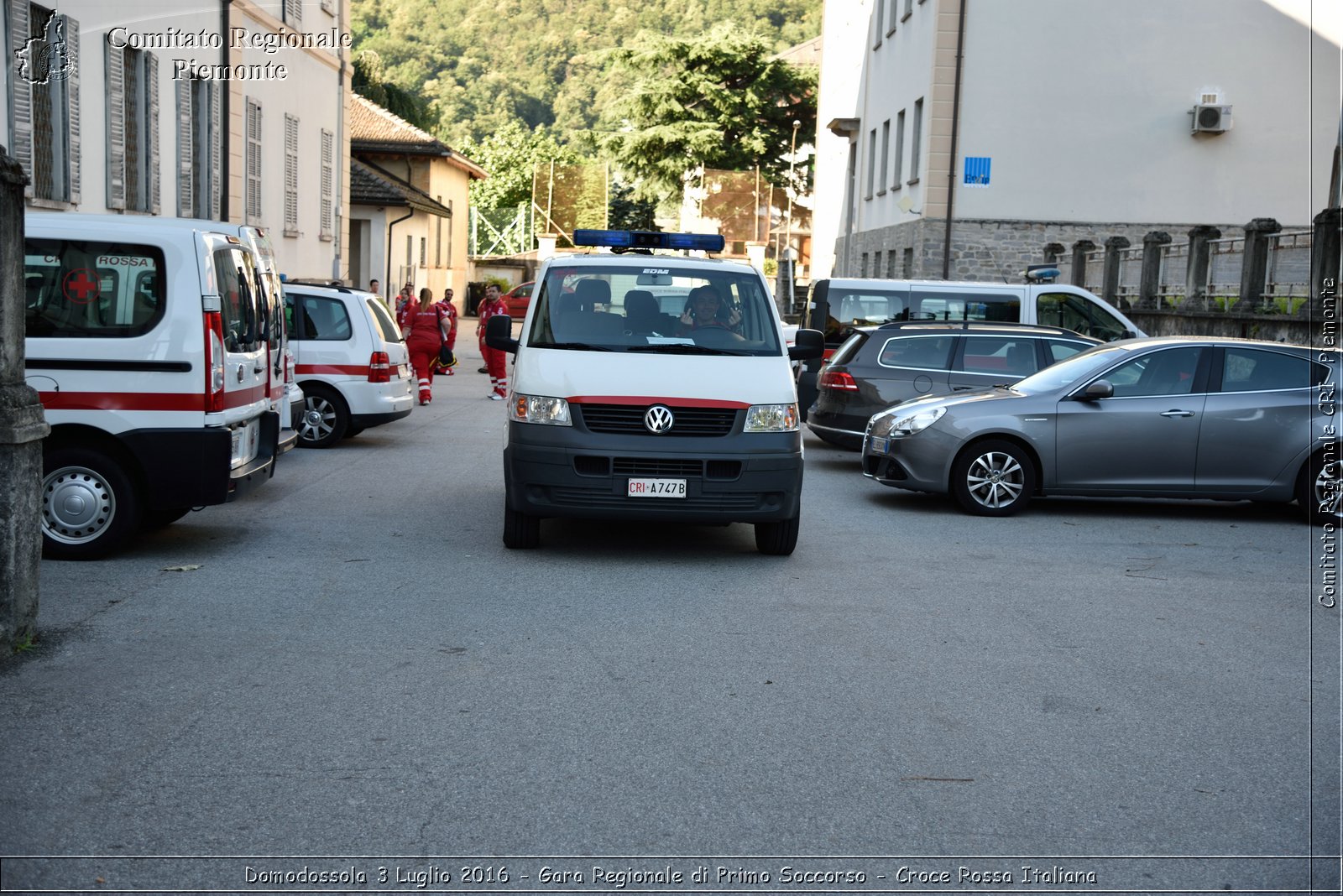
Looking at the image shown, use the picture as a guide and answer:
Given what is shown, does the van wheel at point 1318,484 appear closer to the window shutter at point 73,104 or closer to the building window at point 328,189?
the window shutter at point 73,104

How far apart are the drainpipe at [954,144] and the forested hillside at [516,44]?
253 ft

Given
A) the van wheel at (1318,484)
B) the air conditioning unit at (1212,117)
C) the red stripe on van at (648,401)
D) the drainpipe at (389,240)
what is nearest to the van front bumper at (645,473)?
the red stripe on van at (648,401)

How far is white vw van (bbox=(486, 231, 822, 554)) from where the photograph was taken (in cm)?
918

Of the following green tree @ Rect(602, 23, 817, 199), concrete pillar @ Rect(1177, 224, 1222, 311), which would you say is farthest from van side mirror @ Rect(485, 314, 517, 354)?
green tree @ Rect(602, 23, 817, 199)

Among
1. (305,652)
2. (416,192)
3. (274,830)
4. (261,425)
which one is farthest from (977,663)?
(416,192)

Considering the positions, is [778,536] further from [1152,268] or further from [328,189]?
[328,189]

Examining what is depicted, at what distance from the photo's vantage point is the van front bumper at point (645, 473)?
30.1 ft

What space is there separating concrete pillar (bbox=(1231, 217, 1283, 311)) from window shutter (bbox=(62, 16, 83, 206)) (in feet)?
53.9

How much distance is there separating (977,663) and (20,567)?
4286 mm

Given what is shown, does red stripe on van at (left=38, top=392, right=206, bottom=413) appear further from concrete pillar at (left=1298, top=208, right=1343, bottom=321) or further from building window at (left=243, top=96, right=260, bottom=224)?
building window at (left=243, top=96, right=260, bottom=224)

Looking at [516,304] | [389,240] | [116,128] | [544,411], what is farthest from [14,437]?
[389,240]

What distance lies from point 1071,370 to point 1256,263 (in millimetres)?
10806

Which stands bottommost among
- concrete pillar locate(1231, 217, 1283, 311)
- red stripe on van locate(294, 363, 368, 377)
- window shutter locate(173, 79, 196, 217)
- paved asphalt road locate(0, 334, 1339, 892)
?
paved asphalt road locate(0, 334, 1339, 892)

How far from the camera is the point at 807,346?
34.6ft
